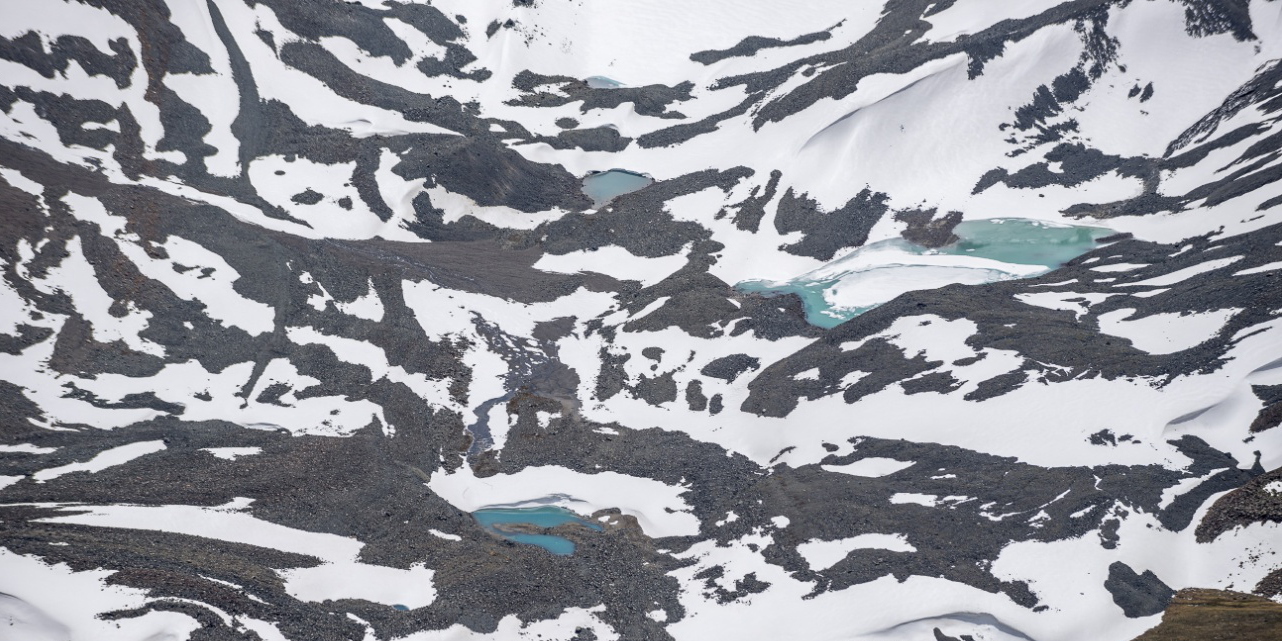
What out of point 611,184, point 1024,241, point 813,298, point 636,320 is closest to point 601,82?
point 611,184

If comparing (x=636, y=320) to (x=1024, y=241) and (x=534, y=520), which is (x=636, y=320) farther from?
(x=1024, y=241)

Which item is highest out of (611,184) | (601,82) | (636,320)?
(601,82)

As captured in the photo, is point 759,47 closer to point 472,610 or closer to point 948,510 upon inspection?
point 948,510

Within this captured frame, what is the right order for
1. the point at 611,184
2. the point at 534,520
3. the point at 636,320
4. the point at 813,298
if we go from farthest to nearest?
the point at 611,184 < the point at 813,298 < the point at 636,320 < the point at 534,520

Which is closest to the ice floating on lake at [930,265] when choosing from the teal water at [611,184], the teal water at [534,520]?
the teal water at [611,184]

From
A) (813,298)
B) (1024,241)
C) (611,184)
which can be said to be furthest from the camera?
(611,184)

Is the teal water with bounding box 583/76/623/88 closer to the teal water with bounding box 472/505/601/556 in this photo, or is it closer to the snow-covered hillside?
the snow-covered hillside
